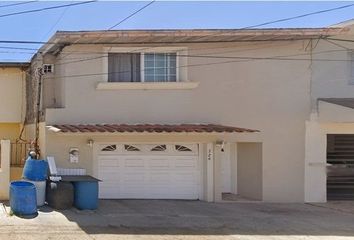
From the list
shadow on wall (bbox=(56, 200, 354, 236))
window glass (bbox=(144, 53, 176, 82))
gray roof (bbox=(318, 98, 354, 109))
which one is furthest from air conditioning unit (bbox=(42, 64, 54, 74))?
gray roof (bbox=(318, 98, 354, 109))

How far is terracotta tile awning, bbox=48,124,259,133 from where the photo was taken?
15.9m

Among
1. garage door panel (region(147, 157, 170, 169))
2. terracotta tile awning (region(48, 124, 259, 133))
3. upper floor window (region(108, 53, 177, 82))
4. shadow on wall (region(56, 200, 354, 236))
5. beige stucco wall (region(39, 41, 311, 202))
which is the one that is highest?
upper floor window (region(108, 53, 177, 82))

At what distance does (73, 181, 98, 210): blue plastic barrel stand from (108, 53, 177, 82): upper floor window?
405 centimetres

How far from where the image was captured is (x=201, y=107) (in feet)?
57.5

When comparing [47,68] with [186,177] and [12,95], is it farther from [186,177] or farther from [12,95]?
[186,177]

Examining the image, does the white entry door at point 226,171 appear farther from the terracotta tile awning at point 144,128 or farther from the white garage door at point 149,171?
the terracotta tile awning at point 144,128

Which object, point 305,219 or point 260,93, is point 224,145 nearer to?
point 260,93

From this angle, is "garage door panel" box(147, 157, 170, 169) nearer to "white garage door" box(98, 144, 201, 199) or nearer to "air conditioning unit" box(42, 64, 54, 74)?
"white garage door" box(98, 144, 201, 199)

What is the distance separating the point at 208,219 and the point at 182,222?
0.84 meters

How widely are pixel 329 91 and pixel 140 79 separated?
597 centimetres

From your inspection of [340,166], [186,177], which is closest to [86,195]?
[186,177]

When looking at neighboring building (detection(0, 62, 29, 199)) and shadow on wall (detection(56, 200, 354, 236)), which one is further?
neighboring building (detection(0, 62, 29, 199))

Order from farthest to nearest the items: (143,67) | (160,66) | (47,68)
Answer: (47,68) < (160,66) < (143,67)

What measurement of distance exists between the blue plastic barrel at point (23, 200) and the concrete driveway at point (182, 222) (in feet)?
0.93
